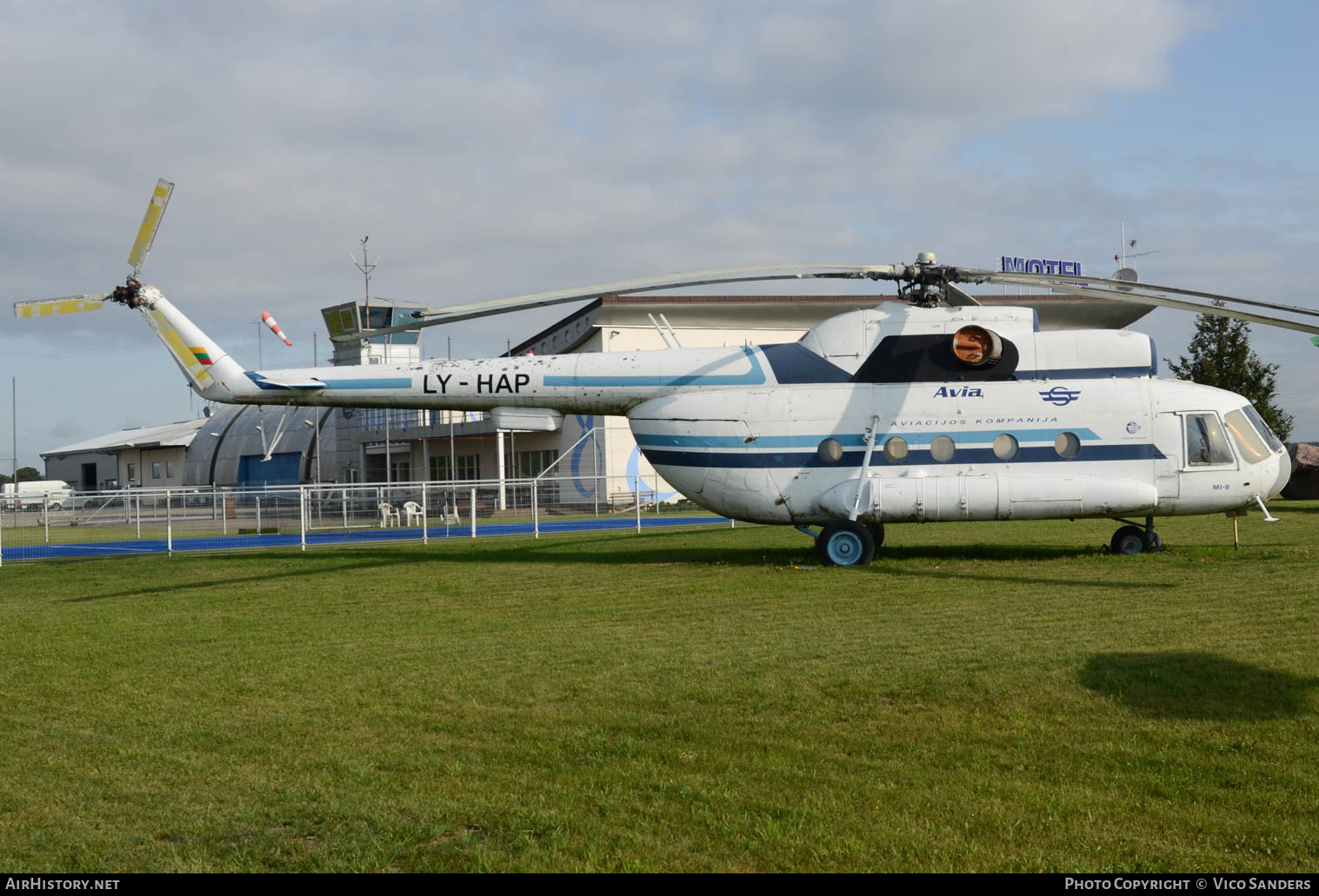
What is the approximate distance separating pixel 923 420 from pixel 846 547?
2.28 meters

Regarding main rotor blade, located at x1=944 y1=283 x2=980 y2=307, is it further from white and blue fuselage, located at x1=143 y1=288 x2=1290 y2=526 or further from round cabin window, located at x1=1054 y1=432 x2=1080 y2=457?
round cabin window, located at x1=1054 y1=432 x2=1080 y2=457

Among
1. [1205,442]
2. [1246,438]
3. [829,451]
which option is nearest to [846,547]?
[829,451]

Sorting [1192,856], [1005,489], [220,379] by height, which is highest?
[220,379]

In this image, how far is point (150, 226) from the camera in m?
16.4

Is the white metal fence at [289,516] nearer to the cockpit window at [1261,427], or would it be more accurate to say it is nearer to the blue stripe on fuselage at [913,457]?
the blue stripe on fuselage at [913,457]

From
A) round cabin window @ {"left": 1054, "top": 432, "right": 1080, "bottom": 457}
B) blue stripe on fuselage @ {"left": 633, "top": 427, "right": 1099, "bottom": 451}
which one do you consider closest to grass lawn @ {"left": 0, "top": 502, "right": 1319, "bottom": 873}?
round cabin window @ {"left": 1054, "top": 432, "right": 1080, "bottom": 457}

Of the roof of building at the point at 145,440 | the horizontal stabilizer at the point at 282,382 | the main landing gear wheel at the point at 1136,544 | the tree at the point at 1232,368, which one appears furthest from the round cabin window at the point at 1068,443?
the roof of building at the point at 145,440

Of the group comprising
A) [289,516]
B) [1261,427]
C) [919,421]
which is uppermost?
[919,421]

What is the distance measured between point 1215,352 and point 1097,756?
3715 cm

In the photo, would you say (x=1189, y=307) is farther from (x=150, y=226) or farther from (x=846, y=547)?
(x=150, y=226)

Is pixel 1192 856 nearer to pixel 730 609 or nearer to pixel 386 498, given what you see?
pixel 730 609

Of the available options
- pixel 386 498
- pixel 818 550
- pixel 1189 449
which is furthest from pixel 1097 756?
pixel 386 498

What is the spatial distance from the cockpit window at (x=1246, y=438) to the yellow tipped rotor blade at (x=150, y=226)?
16608 mm

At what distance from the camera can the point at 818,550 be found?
15555 mm
